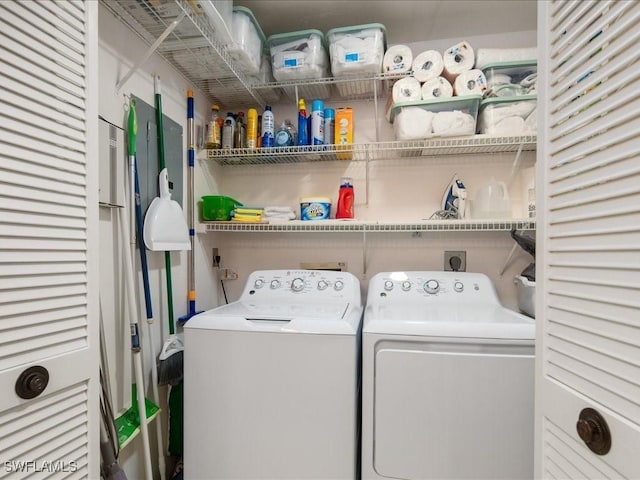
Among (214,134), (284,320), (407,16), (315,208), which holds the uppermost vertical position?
(407,16)

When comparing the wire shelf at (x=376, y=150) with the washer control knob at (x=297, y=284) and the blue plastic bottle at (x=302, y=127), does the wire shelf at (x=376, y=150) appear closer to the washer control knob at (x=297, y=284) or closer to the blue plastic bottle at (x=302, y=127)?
the blue plastic bottle at (x=302, y=127)

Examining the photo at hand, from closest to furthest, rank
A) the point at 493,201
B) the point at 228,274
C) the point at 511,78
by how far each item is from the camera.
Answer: the point at 511,78, the point at 493,201, the point at 228,274

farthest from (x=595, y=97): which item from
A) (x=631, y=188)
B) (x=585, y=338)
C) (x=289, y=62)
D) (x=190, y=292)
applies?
(x=190, y=292)

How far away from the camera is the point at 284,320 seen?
1439 millimetres

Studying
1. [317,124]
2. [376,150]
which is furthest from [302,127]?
[376,150]

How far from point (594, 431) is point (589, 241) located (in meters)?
0.36

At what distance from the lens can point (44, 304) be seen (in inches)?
29.3

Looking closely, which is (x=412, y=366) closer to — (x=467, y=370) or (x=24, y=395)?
(x=467, y=370)

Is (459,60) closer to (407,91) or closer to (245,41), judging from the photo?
(407,91)

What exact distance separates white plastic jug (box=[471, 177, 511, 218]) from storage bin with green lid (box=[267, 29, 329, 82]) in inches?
48.9

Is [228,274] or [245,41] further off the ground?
[245,41]

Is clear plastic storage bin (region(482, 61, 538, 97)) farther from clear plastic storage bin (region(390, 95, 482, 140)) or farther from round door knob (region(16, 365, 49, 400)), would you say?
round door knob (region(16, 365, 49, 400))

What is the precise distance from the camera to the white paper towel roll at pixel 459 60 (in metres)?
1.85


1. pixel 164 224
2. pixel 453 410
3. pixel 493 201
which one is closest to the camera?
pixel 453 410
